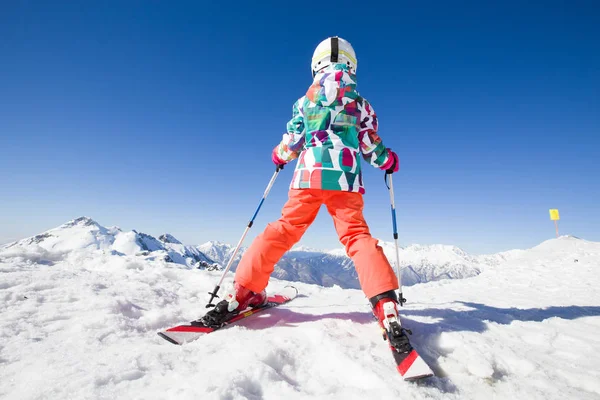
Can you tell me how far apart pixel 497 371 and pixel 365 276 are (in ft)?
4.25

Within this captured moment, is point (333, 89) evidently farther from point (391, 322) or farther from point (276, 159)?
point (391, 322)

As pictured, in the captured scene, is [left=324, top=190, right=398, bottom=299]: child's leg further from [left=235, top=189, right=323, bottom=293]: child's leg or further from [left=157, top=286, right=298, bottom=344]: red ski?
[left=157, top=286, right=298, bottom=344]: red ski

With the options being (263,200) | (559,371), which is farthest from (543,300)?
(263,200)

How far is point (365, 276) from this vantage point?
2.84m

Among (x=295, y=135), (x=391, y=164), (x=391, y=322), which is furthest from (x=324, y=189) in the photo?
(x=391, y=322)

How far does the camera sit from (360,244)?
118 inches

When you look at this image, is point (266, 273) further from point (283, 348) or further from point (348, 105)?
point (348, 105)

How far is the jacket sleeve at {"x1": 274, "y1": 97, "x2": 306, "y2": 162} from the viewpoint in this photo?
12.2 ft

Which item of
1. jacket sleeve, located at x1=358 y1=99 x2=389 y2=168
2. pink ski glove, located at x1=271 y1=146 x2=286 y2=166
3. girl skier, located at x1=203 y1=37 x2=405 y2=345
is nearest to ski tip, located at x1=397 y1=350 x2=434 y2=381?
girl skier, located at x1=203 y1=37 x2=405 y2=345

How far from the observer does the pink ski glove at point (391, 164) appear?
158 inches

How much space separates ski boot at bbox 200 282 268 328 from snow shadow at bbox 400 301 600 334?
6.58 ft

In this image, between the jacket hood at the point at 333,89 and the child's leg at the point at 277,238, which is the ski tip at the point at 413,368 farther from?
the jacket hood at the point at 333,89

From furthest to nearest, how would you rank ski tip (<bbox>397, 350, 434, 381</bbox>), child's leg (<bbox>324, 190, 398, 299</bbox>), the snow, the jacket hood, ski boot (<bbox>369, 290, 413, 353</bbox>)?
the jacket hood
child's leg (<bbox>324, 190, 398, 299</bbox>)
ski boot (<bbox>369, 290, 413, 353</bbox>)
ski tip (<bbox>397, 350, 434, 381</bbox>)
the snow

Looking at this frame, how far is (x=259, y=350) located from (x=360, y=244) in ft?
5.00
